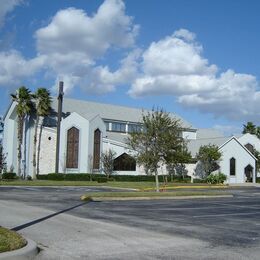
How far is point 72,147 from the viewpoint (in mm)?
57500

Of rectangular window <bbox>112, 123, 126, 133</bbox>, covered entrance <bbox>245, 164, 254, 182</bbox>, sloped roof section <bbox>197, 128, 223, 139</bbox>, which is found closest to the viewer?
covered entrance <bbox>245, 164, 254, 182</bbox>

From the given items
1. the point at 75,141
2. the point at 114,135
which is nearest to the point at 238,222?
the point at 75,141

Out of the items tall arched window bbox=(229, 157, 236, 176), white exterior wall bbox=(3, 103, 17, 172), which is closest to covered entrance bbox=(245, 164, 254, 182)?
tall arched window bbox=(229, 157, 236, 176)

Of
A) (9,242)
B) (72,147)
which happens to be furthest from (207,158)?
(9,242)

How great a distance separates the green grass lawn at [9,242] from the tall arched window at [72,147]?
46915 mm

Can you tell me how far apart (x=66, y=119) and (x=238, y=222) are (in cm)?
4390

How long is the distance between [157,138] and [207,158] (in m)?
27.6

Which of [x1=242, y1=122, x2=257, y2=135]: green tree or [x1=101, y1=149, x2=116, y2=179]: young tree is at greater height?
[x1=242, y1=122, x2=257, y2=135]: green tree

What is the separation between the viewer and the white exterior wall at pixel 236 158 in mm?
62125

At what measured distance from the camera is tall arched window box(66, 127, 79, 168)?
57.2 m

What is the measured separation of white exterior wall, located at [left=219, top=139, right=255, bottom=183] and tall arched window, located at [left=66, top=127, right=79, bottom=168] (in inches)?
750

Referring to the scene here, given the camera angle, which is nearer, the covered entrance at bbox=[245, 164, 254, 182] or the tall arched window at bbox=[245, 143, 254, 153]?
the covered entrance at bbox=[245, 164, 254, 182]

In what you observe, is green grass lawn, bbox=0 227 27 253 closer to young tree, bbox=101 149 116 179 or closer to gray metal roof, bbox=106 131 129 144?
young tree, bbox=101 149 116 179

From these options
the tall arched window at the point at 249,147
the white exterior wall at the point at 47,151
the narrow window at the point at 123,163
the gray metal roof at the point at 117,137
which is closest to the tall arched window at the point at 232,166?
the tall arched window at the point at 249,147
